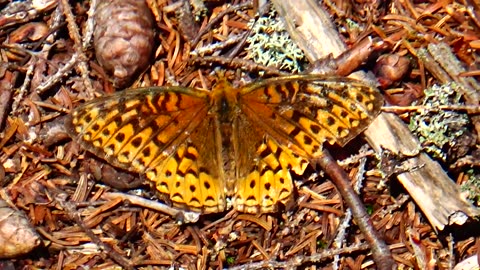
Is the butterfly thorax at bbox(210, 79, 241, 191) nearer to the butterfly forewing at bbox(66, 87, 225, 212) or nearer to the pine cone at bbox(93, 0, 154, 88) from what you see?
the butterfly forewing at bbox(66, 87, 225, 212)

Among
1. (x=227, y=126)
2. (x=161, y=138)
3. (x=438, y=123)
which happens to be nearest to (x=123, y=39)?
(x=161, y=138)

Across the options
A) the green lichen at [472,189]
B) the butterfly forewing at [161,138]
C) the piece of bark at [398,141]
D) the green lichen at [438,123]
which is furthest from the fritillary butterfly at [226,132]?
the green lichen at [472,189]

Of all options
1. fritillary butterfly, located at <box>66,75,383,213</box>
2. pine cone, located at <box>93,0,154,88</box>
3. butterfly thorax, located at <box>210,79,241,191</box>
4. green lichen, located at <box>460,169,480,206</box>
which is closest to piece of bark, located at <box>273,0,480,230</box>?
green lichen, located at <box>460,169,480,206</box>

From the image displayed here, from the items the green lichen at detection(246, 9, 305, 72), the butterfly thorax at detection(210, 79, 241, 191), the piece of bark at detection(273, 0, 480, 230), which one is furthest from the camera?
the green lichen at detection(246, 9, 305, 72)

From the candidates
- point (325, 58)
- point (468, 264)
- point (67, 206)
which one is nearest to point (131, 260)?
point (67, 206)

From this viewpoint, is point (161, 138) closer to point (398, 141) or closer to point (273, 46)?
point (273, 46)

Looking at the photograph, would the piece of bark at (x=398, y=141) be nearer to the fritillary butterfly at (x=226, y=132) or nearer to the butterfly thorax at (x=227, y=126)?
the fritillary butterfly at (x=226, y=132)

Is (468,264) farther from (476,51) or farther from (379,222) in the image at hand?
(476,51)
